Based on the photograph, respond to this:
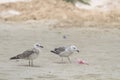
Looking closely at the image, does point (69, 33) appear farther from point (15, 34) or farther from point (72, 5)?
point (72, 5)

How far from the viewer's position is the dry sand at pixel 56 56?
45.3 ft

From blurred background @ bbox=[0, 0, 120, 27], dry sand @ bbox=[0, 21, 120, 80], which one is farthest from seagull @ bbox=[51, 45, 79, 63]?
blurred background @ bbox=[0, 0, 120, 27]

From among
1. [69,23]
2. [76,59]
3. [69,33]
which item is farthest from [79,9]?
[76,59]

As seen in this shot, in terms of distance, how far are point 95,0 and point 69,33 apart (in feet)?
19.7

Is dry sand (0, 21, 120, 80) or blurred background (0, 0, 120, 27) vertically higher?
blurred background (0, 0, 120, 27)

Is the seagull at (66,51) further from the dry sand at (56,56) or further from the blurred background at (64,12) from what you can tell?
the blurred background at (64,12)

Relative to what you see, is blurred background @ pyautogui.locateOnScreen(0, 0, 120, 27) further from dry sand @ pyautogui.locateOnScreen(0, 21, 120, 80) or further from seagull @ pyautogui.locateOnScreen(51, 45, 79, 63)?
seagull @ pyautogui.locateOnScreen(51, 45, 79, 63)

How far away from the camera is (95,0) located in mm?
28516

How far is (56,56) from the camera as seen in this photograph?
17.5 metres

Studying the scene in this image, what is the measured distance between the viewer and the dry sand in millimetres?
13820

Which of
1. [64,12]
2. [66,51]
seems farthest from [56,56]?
[64,12]

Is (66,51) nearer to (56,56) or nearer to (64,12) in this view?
(56,56)

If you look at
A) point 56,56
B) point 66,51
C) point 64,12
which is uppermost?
point 64,12

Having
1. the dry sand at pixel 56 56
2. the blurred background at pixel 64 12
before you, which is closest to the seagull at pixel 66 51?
the dry sand at pixel 56 56
